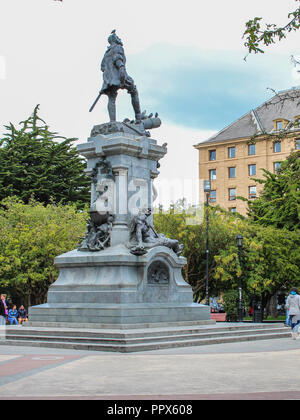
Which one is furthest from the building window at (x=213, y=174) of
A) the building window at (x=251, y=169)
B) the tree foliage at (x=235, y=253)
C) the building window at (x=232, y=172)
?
the tree foliage at (x=235, y=253)

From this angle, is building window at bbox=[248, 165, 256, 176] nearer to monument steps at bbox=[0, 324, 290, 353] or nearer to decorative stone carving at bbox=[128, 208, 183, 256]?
decorative stone carving at bbox=[128, 208, 183, 256]

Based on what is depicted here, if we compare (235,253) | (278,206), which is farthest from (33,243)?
(278,206)

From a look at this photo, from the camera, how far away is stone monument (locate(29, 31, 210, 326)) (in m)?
19.0

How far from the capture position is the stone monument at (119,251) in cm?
1895

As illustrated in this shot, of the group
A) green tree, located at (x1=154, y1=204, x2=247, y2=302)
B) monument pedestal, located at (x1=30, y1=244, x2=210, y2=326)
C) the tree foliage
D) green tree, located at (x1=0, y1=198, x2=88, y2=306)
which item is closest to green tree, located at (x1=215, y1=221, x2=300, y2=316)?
the tree foliage

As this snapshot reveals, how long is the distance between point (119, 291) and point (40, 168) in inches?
1278

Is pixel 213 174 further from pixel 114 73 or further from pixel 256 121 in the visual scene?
pixel 114 73

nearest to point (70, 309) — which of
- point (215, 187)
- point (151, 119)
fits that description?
point (151, 119)

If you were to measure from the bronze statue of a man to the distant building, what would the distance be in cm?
5498

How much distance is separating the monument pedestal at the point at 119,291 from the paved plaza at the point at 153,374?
2851mm

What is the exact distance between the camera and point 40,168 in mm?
49719

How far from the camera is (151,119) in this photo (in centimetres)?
2341

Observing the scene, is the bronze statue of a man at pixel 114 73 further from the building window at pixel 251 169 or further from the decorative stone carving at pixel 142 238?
the building window at pixel 251 169
